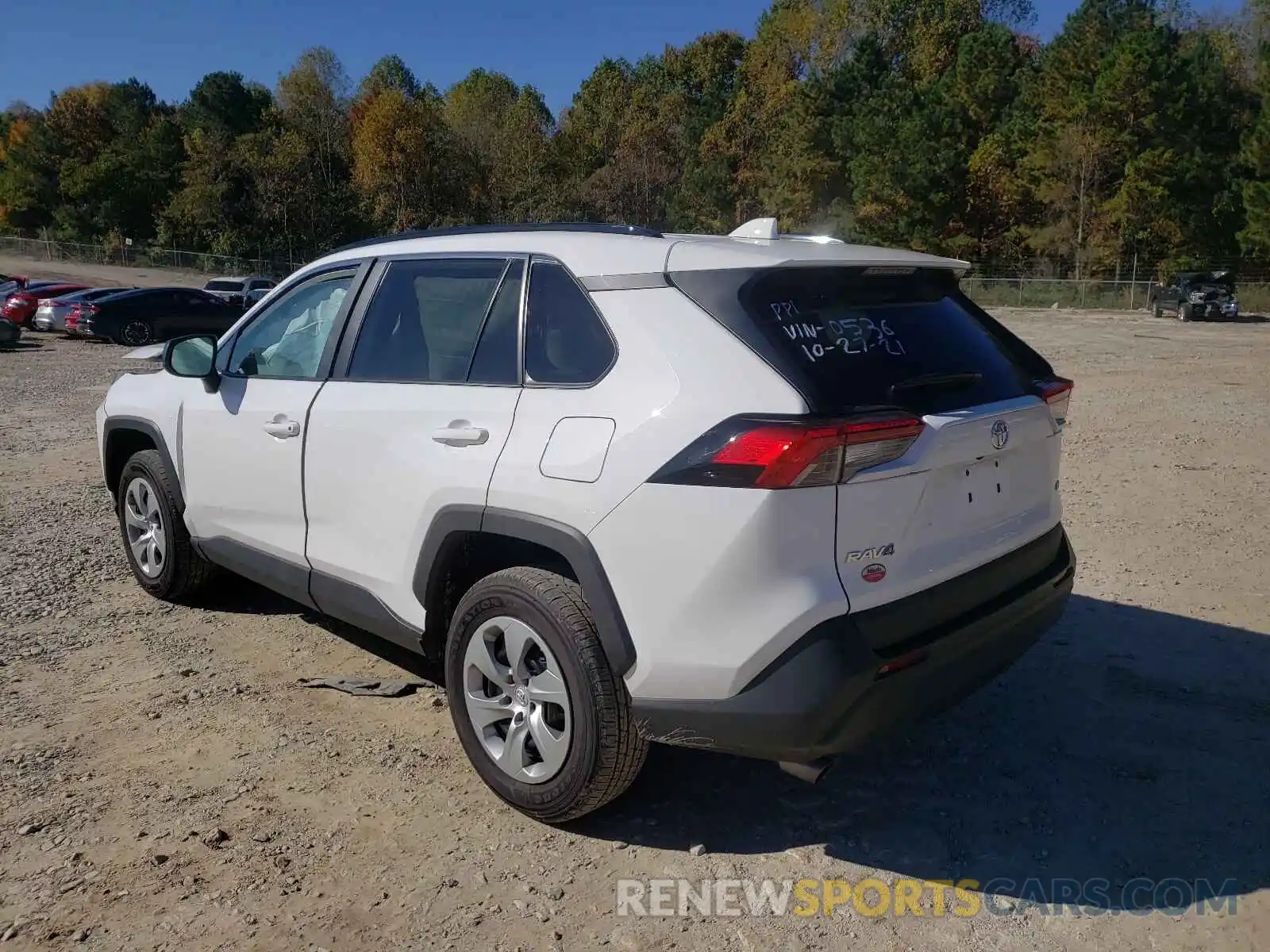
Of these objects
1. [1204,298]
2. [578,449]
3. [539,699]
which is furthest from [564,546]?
[1204,298]

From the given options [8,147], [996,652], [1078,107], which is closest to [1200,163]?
[1078,107]

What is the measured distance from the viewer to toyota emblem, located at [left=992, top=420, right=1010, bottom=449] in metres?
3.18

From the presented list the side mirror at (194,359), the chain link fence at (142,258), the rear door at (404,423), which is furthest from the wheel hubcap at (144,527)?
the chain link fence at (142,258)

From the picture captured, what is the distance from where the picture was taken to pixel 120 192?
67.8 m

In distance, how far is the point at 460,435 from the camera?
11.2 feet

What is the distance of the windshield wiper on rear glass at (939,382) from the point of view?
3008mm

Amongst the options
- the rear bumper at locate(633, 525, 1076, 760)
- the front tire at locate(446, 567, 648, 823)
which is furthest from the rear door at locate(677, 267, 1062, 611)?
the front tire at locate(446, 567, 648, 823)

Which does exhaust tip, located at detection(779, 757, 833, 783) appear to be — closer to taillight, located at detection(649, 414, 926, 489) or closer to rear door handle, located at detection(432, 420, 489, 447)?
taillight, located at detection(649, 414, 926, 489)

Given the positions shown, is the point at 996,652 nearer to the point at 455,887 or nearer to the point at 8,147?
the point at 455,887

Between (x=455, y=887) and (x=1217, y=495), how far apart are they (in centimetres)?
691

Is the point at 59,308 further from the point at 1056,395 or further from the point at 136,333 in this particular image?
the point at 1056,395

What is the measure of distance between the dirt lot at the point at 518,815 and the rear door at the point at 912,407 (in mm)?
917

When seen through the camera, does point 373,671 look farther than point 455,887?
Yes

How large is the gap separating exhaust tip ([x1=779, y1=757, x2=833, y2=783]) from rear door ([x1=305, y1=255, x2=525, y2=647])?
124 centimetres
